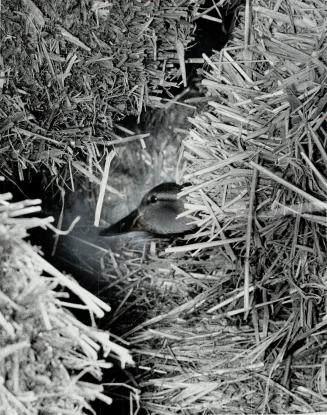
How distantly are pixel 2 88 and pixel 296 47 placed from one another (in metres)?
0.73

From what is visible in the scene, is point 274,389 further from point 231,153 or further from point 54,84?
point 54,84

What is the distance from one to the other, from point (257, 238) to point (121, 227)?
49cm

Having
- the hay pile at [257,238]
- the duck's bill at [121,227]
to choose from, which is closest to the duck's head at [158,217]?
the duck's bill at [121,227]

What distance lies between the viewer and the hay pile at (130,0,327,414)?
4.93 feet

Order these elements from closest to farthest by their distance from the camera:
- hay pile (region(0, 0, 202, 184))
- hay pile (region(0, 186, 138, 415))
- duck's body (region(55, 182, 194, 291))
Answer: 1. hay pile (region(0, 186, 138, 415))
2. hay pile (region(0, 0, 202, 184))
3. duck's body (region(55, 182, 194, 291))

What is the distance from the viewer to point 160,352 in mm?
1652

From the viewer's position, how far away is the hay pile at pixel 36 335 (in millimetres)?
970

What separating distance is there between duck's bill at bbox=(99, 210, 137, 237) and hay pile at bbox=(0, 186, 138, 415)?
2.72ft

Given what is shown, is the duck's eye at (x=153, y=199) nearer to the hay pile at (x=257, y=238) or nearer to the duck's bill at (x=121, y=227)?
the duck's bill at (x=121, y=227)

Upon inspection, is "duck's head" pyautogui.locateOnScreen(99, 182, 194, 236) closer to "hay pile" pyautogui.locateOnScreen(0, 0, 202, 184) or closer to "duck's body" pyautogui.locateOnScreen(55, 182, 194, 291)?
"duck's body" pyautogui.locateOnScreen(55, 182, 194, 291)

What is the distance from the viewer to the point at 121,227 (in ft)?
6.16

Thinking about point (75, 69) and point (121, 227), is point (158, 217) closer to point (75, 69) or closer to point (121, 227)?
point (121, 227)

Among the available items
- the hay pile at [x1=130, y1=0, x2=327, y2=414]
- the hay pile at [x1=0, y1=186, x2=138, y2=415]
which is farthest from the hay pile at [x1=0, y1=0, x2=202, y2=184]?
the hay pile at [x1=0, y1=186, x2=138, y2=415]

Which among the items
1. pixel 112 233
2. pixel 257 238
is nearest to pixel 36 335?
pixel 257 238
